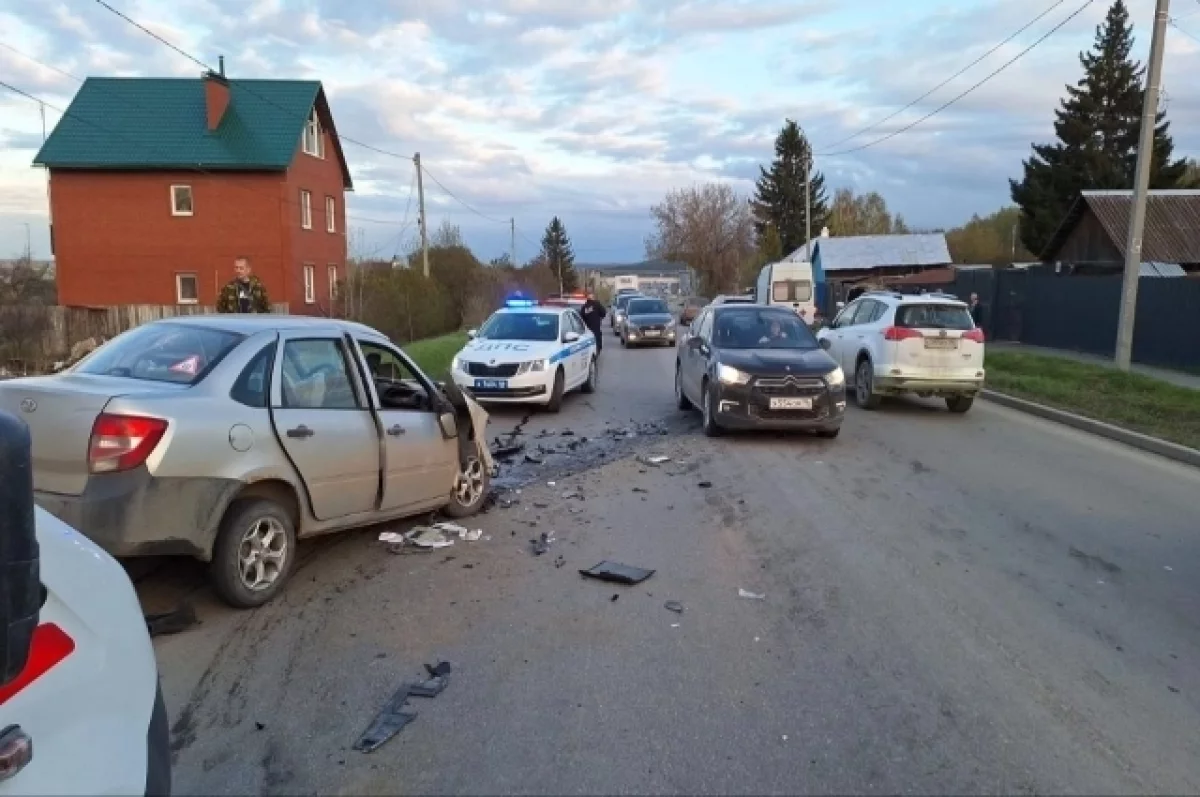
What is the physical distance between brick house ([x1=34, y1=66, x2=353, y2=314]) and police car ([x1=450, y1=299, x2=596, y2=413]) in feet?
72.8

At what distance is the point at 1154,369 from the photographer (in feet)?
62.0

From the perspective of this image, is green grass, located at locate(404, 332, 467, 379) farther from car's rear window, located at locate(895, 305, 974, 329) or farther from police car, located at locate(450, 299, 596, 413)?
car's rear window, located at locate(895, 305, 974, 329)

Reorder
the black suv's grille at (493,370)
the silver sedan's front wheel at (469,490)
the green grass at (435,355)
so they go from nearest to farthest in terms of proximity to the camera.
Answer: the silver sedan's front wheel at (469,490) < the black suv's grille at (493,370) < the green grass at (435,355)

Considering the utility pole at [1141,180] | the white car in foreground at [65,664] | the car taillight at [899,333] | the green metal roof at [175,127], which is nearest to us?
the white car in foreground at [65,664]

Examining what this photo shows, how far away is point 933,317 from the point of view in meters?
13.6

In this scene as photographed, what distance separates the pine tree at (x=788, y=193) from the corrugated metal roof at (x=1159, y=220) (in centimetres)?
4520

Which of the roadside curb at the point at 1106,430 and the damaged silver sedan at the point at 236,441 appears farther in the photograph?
the roadside curb at the point at 1106,430

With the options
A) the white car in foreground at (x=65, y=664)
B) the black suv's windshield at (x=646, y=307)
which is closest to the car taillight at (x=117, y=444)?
the white car in foreground at (x=65, y=664)

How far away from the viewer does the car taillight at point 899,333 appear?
13.4 meters

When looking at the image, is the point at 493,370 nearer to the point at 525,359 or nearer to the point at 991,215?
the point at 525,359

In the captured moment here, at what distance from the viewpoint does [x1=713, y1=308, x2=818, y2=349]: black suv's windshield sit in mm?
11891

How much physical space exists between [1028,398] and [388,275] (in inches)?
874

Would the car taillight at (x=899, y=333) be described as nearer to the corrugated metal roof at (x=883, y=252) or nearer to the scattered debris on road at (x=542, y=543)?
the scattered debris on road at (x=542, y=543)

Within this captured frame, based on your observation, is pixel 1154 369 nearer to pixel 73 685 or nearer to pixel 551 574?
pixel 551 574
